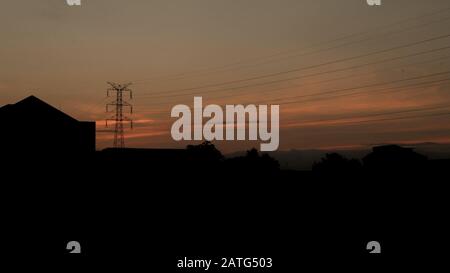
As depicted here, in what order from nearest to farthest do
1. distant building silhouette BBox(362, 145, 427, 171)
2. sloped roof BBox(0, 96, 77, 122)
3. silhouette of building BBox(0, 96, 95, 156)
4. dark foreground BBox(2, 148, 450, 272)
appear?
dark foreground BBox(2, 148, 450, 272) → silhouette of building BBox(0, 96, 95, 156) → sloped roof BBox(0, 96, 77, 122) → distant building silhouette BBox(362, 145, 427, 171)

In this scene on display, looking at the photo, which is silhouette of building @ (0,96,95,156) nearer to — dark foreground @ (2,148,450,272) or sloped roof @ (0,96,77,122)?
sloped roof @ (0,96,77,122)

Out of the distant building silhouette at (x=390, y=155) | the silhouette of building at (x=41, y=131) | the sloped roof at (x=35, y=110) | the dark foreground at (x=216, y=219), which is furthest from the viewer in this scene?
the distant building silhouette at (x=390, y=155)

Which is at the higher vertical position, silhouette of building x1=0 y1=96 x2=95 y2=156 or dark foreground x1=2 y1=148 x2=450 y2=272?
silhouette of building x1=0 y1=96 x2=95 y2=156

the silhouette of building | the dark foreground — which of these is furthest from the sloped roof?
the dark foreground

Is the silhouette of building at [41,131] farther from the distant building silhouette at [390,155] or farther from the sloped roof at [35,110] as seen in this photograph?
the distant building silhouette at [390,155]

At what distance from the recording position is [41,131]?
51.8m

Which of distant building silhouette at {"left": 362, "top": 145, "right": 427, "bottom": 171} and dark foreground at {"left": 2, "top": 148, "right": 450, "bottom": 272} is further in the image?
distant building silhouette at {"left": 362, "top": 145, "right": 427, "bottom": 171}

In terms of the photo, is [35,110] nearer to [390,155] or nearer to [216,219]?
[216,219]

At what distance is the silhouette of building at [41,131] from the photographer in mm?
49281

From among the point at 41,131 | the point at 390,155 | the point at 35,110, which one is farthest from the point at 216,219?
the point at 390,155

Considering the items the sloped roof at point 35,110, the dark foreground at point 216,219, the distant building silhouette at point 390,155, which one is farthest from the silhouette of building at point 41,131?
the distant building silhouette at point 390,155

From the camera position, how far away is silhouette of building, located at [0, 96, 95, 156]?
49.3 meters
